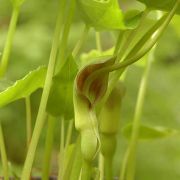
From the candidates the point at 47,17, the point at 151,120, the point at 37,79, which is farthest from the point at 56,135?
the point at 37,79

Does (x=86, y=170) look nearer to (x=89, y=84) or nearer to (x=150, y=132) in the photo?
(x=89, y=84)

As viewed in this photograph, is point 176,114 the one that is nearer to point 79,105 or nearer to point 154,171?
point 154,171

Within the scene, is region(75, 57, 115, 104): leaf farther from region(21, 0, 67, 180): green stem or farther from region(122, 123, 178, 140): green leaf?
region(122, 123, 178, 140): green leaf

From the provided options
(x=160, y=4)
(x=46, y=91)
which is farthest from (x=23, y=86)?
(x=160, y=4)

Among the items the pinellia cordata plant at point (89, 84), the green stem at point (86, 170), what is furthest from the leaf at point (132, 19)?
the green stem at point (86, 170)

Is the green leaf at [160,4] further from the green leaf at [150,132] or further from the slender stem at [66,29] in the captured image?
the green leaf at [150,132]

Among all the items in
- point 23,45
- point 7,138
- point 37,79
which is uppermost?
point 37,79
